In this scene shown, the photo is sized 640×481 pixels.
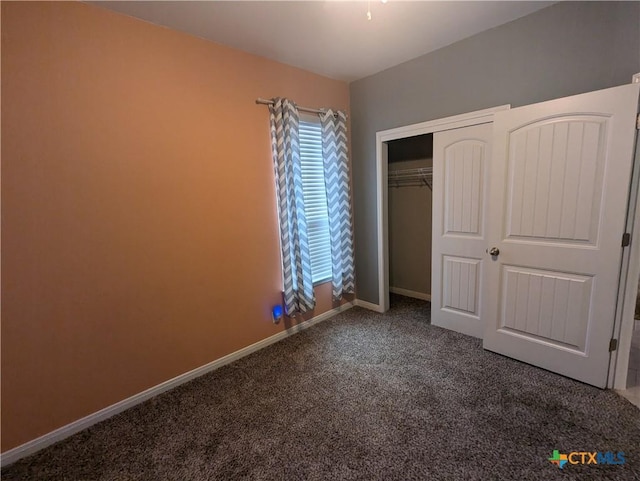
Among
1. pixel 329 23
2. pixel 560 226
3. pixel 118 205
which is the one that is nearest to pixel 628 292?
pixel 560 226

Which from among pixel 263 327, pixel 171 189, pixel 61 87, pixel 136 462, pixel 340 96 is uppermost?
pixel 340 96

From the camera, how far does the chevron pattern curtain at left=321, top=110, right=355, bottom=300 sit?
10.2 feet

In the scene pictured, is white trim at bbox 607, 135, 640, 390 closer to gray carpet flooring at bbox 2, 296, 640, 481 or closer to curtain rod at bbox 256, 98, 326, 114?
gray carpet flooring at bbox 2, 296, 640, 481

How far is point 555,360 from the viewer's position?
221 centimetres

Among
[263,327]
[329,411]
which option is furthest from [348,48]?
[329,411]

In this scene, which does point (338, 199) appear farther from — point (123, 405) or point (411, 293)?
point (123, 405)

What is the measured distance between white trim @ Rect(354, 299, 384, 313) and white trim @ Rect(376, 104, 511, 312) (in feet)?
0.14

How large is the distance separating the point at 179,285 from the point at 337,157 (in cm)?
197

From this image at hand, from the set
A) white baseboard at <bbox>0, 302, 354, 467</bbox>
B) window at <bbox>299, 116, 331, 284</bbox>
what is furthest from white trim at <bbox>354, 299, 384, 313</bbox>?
white baseboard at <bbox>0, 302, 354, 467</bbox>

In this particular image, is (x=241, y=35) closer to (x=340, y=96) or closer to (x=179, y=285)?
(x=340, y=96)

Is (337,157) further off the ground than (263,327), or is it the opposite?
(337,157)

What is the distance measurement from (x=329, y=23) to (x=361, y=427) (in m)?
2.73

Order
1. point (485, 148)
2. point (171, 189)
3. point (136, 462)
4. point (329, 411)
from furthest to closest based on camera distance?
point (485, 148), point (171, 189), point (329, 411), point (136, 462)

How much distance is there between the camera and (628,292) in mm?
1920
